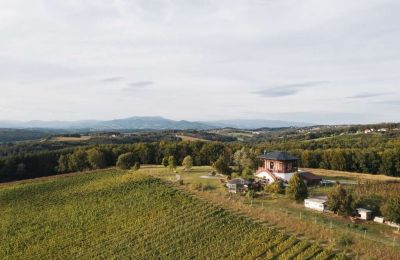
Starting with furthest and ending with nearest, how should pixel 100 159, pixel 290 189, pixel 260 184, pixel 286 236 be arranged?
pixel 100 159 → pixel 260 184 → pixel 290 189 → pixel 286 236

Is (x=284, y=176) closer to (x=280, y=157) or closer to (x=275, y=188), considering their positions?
(x=280, y=157)

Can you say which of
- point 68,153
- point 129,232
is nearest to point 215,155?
point 68,153

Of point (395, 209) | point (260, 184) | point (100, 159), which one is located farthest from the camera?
point (100, 159)

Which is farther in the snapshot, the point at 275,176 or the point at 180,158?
the point at 180,158

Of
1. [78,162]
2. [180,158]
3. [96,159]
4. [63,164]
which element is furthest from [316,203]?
[63,164]

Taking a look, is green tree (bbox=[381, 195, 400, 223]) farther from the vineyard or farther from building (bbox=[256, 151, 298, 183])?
building (bbox=[256, 151, 298, 183])

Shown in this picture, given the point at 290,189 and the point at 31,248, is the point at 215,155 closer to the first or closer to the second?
the point at 290,189

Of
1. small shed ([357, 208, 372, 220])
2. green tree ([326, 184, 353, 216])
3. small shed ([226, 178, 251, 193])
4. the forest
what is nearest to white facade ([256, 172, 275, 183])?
small shed ([226, 178, 251, 193])
